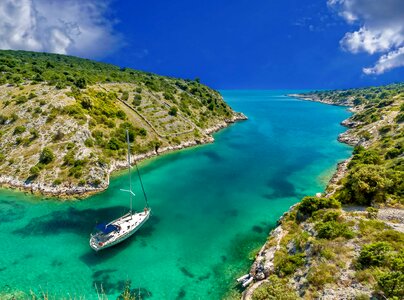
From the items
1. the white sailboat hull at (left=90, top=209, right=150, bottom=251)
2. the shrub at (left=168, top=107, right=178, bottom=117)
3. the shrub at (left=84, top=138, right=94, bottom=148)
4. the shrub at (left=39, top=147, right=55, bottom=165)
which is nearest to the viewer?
the white sailboat hull at (left=90, top=209, right=150, bottom=251)

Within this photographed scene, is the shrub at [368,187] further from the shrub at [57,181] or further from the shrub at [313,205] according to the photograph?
the shrub at [57,181]

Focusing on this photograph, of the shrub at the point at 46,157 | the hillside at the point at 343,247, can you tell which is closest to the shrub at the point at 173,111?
the shrub at the point at 46,157

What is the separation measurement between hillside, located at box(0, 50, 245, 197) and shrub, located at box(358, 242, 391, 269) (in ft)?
153

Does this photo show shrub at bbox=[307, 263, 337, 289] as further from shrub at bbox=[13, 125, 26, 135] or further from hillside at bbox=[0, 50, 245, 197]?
shrub at bbox=[13, 125, 26, 135]

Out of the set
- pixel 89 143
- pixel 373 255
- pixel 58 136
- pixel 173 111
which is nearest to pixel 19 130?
pixel 58 136

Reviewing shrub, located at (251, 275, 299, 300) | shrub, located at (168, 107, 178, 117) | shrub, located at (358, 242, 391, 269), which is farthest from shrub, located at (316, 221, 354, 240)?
shrub, located at (168, 107, 178, 117)

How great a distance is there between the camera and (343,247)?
94.5 feet

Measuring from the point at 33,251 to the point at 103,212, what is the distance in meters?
12.1

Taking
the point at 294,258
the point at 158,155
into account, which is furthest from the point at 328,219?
the point at 158,155

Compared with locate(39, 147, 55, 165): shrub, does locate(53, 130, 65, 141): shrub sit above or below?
above

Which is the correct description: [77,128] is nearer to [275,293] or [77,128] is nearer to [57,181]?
[57,181]

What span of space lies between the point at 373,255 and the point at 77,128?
6521 centimetres

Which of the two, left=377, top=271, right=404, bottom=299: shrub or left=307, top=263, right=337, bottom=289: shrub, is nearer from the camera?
left=377, top=271, right=404, bottom=299: shrub

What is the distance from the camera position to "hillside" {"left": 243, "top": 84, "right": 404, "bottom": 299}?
24125mm
